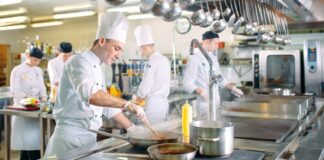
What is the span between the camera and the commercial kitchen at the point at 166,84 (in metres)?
1.56

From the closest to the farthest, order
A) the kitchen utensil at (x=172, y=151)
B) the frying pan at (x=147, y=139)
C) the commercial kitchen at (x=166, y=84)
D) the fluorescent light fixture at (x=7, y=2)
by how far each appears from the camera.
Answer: the kitchen utensil at (x=172, y=151), the frying pan at (x=147, y=139), the commercial kitchen at (x=166, y=84), the fluorescent light fixture at (x=7, y=2)

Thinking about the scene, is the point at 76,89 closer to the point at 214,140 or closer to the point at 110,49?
the point at 110,49

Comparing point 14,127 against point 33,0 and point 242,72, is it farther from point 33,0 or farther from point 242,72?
point 242,72

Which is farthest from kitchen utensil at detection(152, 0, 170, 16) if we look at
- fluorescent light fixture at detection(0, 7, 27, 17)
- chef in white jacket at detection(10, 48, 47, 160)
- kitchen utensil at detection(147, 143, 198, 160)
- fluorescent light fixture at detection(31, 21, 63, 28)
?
fluorescent light fixture at detection(31, 21, 63, 28)

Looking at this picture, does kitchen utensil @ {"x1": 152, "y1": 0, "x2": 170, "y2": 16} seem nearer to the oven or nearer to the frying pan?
the frying pan

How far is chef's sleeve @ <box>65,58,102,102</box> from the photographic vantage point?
5.77ft

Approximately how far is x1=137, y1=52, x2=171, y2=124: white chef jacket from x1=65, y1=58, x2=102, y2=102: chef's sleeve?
1757 millimetres

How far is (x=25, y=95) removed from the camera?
4.70m

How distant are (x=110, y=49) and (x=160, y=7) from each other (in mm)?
430

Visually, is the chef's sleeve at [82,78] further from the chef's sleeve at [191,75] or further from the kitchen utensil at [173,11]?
the chef's sleeve at [191,75]

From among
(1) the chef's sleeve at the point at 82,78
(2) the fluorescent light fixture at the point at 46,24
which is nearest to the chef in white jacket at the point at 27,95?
(1) the chef's sleeve at the point at 82,78

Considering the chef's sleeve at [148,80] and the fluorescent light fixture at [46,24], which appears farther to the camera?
the fluorescent light fixture at [46,24]

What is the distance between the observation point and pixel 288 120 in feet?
7.65

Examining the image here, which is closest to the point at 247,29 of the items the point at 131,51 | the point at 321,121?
the point at 321,121
